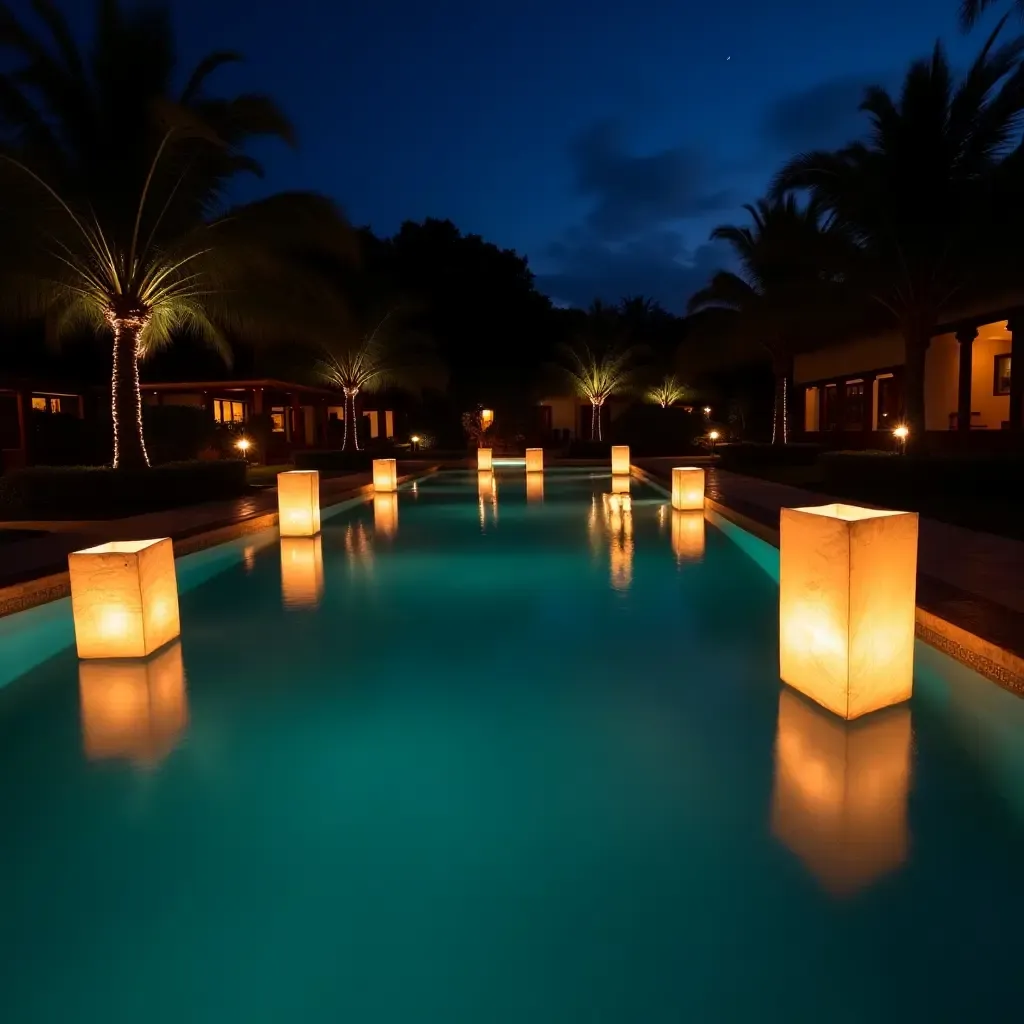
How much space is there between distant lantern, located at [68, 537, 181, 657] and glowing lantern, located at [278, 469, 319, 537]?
5.05 metres

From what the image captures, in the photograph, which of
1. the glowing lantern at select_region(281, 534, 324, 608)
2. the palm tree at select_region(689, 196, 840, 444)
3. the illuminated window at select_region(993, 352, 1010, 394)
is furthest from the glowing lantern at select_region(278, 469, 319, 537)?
the illuminated window at select_region(993, 352, 1010, 394)

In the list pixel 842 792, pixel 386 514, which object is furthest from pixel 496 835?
pixel 386 514

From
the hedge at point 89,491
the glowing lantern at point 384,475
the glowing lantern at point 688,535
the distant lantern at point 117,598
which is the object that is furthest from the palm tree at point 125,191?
the distant lantern at point 117,598

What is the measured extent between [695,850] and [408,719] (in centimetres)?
176

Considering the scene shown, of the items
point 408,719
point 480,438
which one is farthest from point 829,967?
point 480,438

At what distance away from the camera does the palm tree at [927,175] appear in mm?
12445

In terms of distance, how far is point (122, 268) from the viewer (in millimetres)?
12438

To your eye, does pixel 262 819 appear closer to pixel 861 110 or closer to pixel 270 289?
pixel 270 289

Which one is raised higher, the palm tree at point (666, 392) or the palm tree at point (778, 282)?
the palm tree at point (778, 282)

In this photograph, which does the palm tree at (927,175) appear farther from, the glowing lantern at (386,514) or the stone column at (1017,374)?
the glowing lantern at (386,514)

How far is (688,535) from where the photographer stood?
33.5ft

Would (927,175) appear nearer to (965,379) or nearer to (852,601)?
(965,379)

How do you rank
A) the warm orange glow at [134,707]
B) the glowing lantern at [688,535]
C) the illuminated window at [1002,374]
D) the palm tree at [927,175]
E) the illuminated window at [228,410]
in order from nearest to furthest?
1. the warm orange glow at [134,707]
2. the glowing lantern at [688,535]
3. the palm tree at [927,175]
4. the illuminated window at [1002,374]
5. the illuminated window at [228,410]

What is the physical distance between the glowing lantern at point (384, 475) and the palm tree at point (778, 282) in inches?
323
